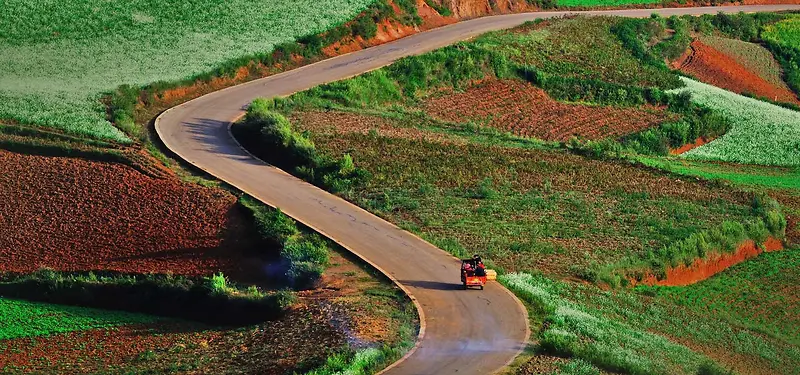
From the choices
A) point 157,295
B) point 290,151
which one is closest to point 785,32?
point 290,151

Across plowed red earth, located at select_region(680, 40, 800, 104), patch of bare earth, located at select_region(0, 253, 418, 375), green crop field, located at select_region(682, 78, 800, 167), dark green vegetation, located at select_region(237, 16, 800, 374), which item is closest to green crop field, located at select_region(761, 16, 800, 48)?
plowed red earth, located at select_region(680, 40, 800, 104)

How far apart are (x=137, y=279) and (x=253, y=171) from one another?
1174 centimetres

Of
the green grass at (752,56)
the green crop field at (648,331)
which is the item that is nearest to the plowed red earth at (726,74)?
the green grass at (752,56)

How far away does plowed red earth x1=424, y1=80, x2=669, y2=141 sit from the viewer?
6894 centimetres

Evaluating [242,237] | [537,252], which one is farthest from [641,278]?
[242,237]

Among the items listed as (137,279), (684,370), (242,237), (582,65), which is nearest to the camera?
(684,370)

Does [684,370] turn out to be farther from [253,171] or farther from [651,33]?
[651,33]

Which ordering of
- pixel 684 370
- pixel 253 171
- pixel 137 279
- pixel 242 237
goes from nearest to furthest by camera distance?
pixel 684 370
pixel 137 279
pixel 242 237
pixel 253 171

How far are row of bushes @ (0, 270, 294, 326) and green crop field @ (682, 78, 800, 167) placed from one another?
35.6 metres

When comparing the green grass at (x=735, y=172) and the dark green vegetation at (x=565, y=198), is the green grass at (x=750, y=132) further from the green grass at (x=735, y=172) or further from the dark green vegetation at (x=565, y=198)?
the dark green vegetation at (x=565, y=198)

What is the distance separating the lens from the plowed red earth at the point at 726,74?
295ft

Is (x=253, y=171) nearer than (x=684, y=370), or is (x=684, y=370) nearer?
(x=684, y=370)

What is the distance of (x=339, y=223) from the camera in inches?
1896

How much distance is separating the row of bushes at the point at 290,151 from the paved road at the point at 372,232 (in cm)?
63
